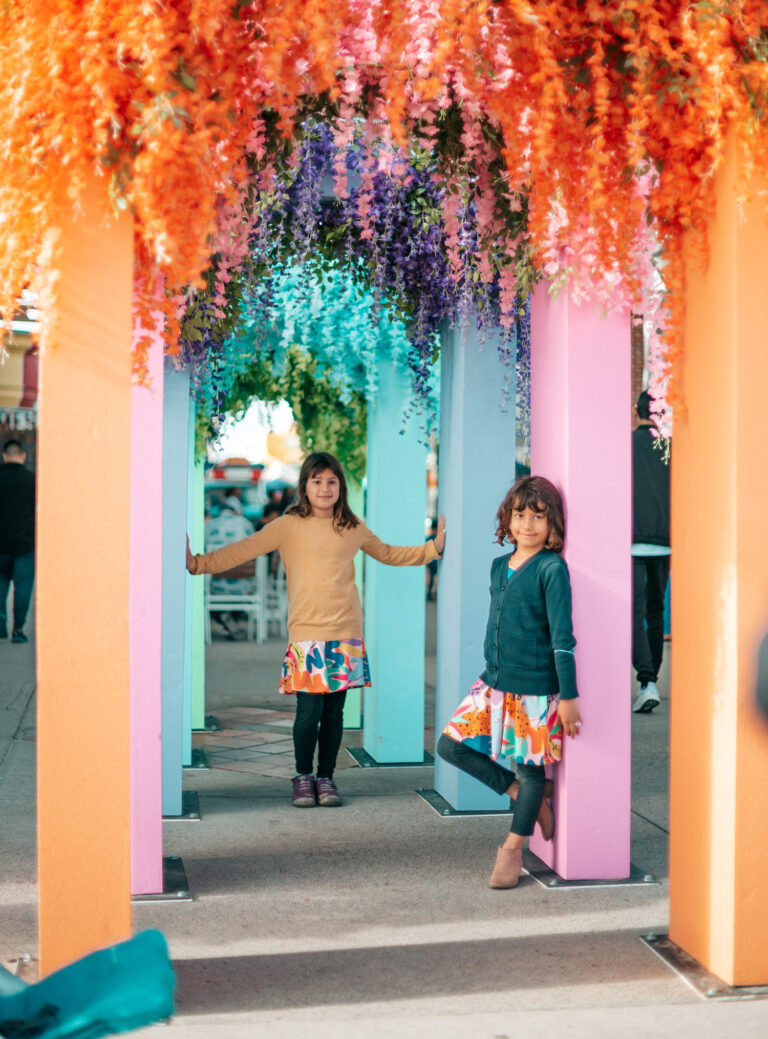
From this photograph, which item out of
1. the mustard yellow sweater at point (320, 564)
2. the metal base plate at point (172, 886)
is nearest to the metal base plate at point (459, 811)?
the mustard yellow sweater at point (320, 564)

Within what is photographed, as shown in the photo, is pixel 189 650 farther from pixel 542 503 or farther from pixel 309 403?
pixel 542 503

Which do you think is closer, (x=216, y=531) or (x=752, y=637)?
Answer: (x=752, y=637)

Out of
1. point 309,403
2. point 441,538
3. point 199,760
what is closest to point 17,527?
point 309,403

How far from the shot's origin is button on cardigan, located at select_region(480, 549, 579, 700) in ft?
14.9

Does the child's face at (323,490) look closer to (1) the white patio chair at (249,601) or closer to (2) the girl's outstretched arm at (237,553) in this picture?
(2) the girl's outstretched arm at (237,553)

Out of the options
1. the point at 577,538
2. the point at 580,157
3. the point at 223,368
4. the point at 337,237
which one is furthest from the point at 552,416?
the point at 223,368

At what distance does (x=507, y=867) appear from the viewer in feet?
15.3

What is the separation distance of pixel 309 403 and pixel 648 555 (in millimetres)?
2698

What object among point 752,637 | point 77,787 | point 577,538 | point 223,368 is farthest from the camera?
point 223,368

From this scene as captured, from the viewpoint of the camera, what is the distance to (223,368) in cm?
721

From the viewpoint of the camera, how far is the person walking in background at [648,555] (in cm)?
846

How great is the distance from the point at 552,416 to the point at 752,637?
1.50m

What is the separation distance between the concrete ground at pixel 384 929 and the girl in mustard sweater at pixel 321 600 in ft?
1.26

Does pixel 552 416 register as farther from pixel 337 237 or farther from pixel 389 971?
pixel 389 971
